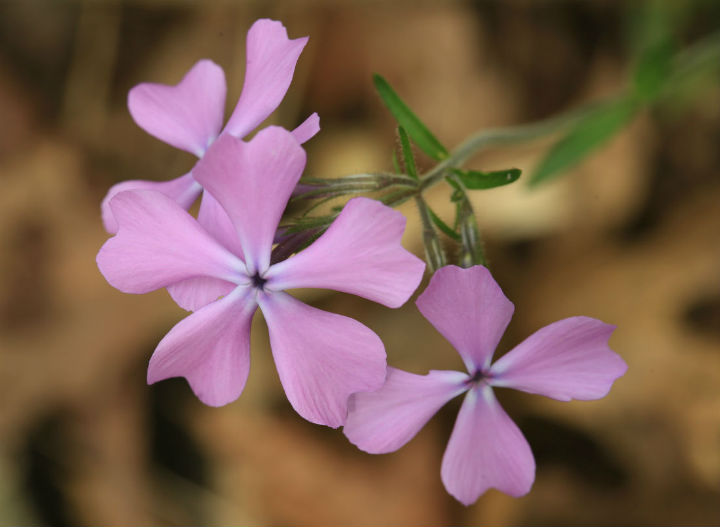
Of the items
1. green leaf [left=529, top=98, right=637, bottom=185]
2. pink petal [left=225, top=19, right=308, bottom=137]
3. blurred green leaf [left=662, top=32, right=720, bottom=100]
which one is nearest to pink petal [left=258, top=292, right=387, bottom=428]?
pink petal [left=225, top=19, right=308, bottom=137]

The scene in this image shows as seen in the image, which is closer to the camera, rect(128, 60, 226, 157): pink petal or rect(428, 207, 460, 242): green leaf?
rect(428, 207, 460, 242): green leaf

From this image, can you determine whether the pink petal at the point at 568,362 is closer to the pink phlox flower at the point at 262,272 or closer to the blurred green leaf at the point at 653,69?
the pink phlox flower at the point at 262,272

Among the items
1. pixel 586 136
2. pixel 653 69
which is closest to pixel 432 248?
pixel 586 136

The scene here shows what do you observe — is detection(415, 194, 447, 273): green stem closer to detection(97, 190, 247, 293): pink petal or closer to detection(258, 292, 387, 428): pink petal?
detection(258, 292, 387, 428): pink petal

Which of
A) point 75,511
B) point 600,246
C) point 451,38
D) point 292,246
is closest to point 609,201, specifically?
point 600,246

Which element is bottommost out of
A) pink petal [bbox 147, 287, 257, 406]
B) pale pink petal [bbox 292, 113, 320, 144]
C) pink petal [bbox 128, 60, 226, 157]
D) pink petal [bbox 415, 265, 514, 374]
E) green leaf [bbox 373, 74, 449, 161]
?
pink petal [bbox 147, 287, 257, 406]

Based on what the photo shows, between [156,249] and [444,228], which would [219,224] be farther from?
[444,228]

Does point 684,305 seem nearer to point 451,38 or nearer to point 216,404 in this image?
point 451,38
